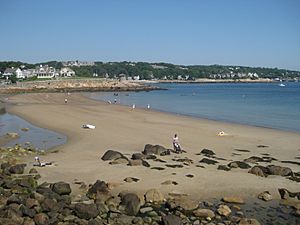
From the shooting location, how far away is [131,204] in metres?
11.3

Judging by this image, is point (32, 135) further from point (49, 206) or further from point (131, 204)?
point (131, 204)

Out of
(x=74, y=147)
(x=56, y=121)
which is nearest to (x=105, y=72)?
(x=56, y=121)

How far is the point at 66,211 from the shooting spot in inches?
432

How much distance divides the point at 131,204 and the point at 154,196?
1.13 meters

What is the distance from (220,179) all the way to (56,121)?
2110cm

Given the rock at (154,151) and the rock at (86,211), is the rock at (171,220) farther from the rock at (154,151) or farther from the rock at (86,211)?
the rock at (154,151)

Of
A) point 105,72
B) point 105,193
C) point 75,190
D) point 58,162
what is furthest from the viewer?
point 105,72

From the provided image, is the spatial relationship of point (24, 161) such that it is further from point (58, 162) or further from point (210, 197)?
point (210, 197)

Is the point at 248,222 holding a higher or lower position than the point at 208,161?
higher

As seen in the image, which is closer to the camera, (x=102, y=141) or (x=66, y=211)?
(x=66, y=211)

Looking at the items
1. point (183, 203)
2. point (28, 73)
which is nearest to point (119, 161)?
point (183, 203)

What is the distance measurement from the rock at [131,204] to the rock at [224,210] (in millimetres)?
2323

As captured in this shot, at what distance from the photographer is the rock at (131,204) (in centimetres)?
1113

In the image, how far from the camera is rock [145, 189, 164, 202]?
12.1 metres
